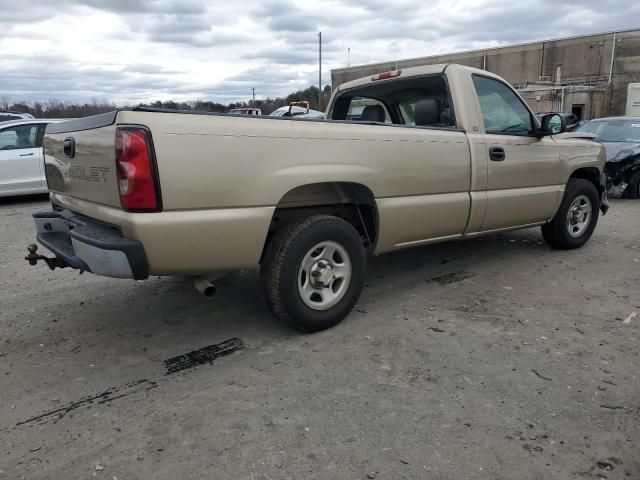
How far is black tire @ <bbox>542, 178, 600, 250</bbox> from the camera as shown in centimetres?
569

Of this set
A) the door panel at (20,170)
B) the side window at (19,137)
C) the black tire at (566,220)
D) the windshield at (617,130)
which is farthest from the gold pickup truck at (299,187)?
the side window at (19,137)

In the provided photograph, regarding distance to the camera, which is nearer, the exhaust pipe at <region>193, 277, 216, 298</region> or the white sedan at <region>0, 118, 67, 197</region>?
the exhaust pipe at <region>193, 277, 216, 298</region>

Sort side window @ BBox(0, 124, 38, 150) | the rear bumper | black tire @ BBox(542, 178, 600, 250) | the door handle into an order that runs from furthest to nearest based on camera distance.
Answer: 1. side window @ BBox(0, 124, 38, 150)
2. black tire @ BBox(542, 178, 600, 250)
3. the door handle
4. the rear bumper

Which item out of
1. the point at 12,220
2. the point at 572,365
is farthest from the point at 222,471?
the point at 12,220

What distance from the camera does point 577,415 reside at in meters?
2.68

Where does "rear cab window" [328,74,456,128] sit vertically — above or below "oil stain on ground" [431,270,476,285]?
above

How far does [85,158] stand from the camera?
320cm

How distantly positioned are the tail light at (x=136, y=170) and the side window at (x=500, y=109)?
3.10 m

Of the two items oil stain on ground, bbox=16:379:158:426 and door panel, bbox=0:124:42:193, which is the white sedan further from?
oil stain on ground, bbox=16:379:158:426

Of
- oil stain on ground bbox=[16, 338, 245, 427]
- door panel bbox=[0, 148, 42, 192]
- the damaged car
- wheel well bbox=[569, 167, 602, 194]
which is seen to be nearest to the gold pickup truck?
oil stain on ground bbox=[16, 338, 245, 427]

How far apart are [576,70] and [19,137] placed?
42.1 meters

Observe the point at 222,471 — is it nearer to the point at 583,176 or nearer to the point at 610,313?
the point at 610,313

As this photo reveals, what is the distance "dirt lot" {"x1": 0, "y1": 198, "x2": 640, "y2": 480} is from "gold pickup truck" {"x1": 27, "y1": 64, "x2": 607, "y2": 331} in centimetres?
54

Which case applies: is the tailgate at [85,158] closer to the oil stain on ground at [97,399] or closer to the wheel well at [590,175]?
the oil stain on ground at [97,399]
